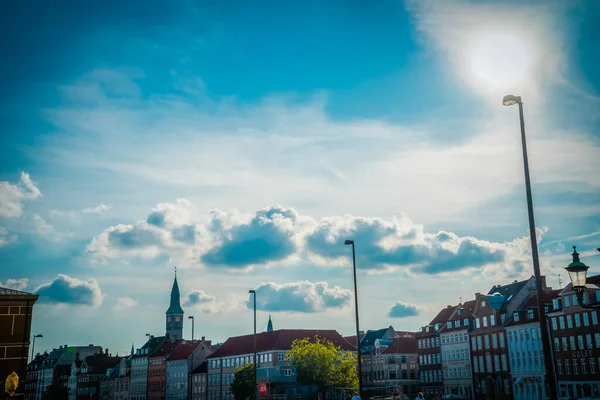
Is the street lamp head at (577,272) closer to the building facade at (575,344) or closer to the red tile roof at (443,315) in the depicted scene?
the building facade at (575,344)

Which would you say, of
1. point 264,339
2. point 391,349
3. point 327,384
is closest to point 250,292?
point 327,384

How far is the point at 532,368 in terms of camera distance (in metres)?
88.1

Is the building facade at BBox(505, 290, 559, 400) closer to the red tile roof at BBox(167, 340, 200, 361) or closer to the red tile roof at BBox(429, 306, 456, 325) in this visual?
the red tile roof at BBox(429, 306, 456, 325)

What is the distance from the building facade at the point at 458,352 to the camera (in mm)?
103125

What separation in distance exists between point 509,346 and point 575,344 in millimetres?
14856

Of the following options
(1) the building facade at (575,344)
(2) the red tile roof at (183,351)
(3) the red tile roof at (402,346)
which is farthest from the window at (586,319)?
(2) the red tile roof at (183,351)

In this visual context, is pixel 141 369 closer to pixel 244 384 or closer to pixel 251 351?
pixel 251 351

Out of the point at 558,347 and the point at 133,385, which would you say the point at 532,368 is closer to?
the point at 558,347

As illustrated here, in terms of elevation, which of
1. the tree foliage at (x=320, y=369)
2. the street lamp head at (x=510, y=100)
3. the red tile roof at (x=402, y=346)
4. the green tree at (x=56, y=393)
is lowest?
the green tree at (x=56, y=393)

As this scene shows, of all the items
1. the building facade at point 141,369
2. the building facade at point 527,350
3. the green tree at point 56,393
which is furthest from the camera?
the building facade at point 141,369

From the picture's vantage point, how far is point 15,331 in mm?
42688

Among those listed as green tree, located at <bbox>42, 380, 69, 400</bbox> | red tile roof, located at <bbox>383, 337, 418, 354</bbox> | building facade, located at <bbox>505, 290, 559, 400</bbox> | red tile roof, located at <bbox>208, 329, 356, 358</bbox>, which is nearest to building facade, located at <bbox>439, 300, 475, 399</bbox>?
building facade, located at <bbox>505, 290, 559, 400</bbox>

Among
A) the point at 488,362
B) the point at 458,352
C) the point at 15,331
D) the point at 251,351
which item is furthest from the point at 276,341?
the point at 15,331

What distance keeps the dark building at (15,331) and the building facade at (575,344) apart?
58323 millimetres
